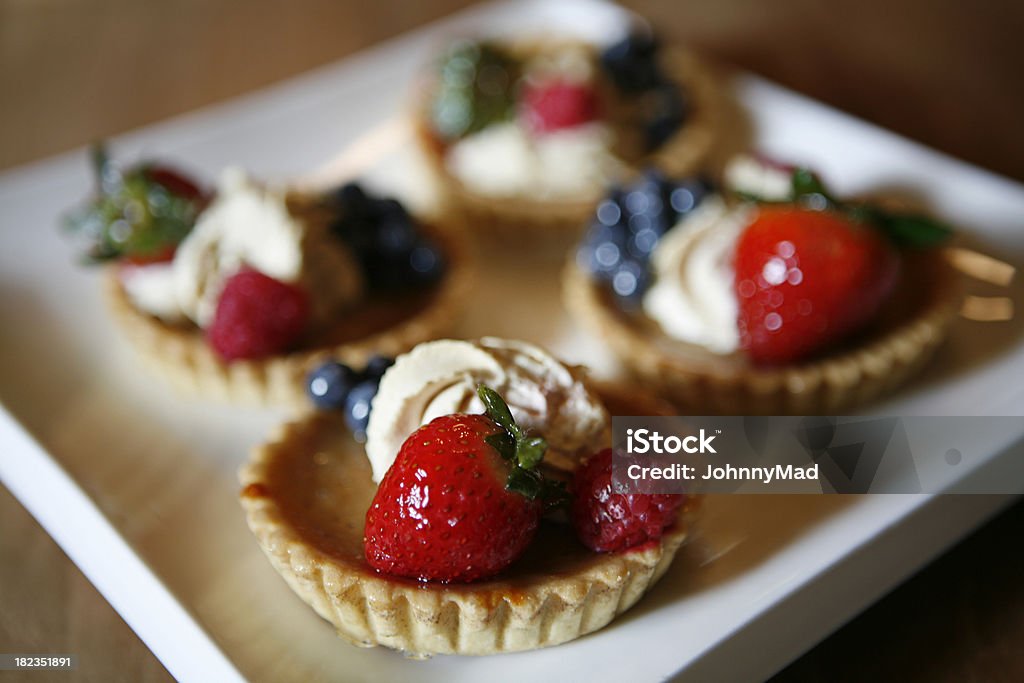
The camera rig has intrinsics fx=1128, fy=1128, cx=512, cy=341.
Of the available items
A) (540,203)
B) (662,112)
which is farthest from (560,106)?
(662,112)

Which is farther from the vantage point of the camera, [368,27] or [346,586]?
[368,27]

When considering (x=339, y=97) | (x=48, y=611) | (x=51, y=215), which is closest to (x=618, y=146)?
(x=339, y=97)

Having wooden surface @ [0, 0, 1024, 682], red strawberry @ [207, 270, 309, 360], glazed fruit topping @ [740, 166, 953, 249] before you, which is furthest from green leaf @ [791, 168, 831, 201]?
wooden surface @ [0, 0, 1024, 682]

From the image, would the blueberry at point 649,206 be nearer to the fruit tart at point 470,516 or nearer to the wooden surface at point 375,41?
→ the fruit tart at point 470,516

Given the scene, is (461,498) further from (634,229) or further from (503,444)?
(634,229)

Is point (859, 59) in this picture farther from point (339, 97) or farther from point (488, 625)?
point (488, 625)


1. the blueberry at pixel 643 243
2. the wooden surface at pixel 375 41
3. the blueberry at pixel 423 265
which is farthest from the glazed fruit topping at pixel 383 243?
the wooden surface at pixel 375 41
